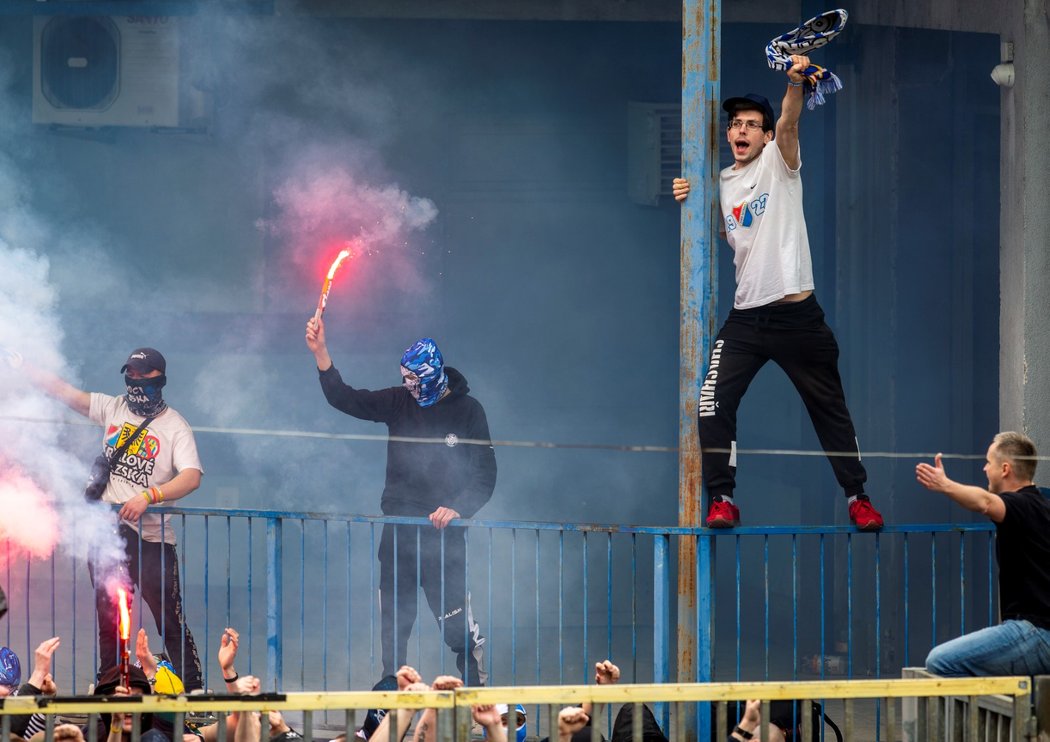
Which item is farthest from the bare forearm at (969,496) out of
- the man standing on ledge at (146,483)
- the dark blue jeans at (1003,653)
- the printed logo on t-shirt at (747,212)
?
the man standing on ledge at (146,483)

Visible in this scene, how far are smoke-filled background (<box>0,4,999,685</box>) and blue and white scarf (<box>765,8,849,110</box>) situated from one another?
4.47 m

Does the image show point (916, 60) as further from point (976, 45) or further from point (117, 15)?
point (117, 15)

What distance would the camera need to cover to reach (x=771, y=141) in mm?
7121

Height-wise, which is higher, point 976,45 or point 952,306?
point 976,45

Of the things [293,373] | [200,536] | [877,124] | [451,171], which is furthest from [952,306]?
[200,536]

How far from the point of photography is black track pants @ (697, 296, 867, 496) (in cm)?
706

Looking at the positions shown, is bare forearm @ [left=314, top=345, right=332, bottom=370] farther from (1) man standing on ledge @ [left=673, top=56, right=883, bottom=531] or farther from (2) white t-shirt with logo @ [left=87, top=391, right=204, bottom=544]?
(1) man standing on ledge @ [left=673, top=56, right=883, bottom=531]

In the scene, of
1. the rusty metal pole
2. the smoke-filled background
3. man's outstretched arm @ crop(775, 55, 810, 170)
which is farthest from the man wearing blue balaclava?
the smoke-filled background

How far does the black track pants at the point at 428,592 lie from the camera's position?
7.69m

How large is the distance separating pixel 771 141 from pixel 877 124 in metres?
4.02

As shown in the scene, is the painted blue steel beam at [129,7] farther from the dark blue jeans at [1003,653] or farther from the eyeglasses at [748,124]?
the dark blue jeans at [1003,653]

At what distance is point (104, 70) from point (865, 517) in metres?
6.99

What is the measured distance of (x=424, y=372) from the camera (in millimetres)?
7906

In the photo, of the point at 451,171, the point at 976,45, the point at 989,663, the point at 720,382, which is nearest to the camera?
the point at 989,663
